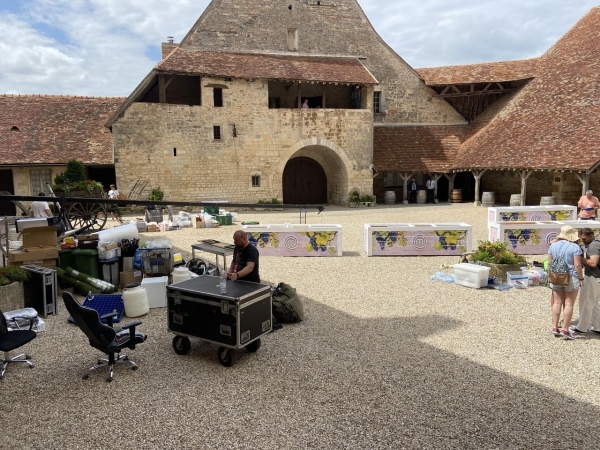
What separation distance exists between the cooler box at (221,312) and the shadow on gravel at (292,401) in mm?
319

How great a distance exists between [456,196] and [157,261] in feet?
60.2

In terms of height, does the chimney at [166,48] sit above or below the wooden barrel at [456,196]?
above

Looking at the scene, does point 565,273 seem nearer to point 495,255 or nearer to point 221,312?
point 495,255

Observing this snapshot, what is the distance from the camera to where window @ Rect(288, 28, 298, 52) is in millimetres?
23109

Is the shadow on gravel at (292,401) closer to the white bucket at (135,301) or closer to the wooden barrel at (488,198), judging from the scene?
the white bucket at (135,301)

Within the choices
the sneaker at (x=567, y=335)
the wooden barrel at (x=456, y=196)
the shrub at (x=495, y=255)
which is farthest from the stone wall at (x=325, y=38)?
the sneaker at (x=567, y=335)

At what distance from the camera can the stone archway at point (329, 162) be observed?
21922mm

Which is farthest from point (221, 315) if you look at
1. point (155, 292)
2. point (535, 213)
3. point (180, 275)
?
point (535, 213)

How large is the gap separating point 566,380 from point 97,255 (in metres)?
7.40

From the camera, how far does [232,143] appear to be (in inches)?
823

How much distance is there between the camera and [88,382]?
5.09 metres

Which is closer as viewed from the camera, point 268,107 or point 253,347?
point 253,347

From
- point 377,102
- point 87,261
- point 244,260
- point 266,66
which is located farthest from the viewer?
→ point 377,102

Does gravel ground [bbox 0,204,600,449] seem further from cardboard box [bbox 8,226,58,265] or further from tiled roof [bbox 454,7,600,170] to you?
Result: tiled roof [bbox 454,7,600,170]
